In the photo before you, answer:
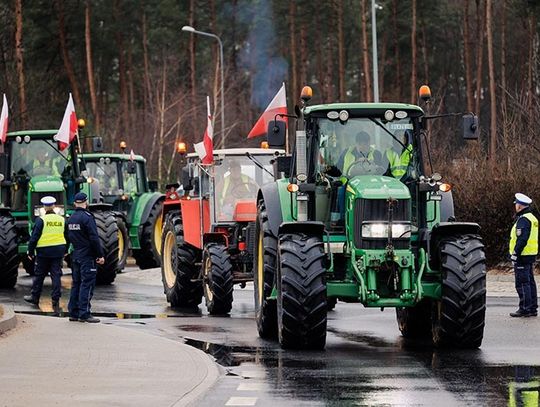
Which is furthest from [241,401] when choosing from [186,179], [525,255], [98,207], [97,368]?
[98,207]

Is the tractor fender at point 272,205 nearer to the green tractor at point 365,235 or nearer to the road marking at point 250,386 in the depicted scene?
the green tractor at point 365,235

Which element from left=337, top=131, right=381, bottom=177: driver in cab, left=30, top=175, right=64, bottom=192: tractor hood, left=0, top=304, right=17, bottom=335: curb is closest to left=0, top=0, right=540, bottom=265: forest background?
left=30, top=175, right=64, bottom=192: tractor hood

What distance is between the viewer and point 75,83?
69.5 metres

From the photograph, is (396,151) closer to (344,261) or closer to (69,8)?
(344,261)

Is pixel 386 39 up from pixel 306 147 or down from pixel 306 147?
up

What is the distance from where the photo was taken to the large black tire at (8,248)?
28.2 metres

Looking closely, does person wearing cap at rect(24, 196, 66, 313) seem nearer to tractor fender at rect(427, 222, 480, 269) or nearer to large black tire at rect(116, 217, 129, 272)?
tractor fender at rect(427, 222, 480, 269)

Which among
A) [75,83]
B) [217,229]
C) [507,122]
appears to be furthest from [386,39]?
[217,229]

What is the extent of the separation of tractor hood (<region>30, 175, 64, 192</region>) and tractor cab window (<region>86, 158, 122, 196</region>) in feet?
23.1

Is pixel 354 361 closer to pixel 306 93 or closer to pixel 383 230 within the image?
pixel 383 230

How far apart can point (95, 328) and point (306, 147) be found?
3703 mm

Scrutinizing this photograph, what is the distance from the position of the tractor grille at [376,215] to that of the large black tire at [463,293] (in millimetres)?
555

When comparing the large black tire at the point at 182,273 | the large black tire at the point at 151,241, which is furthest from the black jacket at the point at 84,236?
the large black tire at the point at 151,241

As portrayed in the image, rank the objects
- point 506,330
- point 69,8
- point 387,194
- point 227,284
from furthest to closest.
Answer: point 69,8 < point 227,284 < point 506,330 < point 387,194
